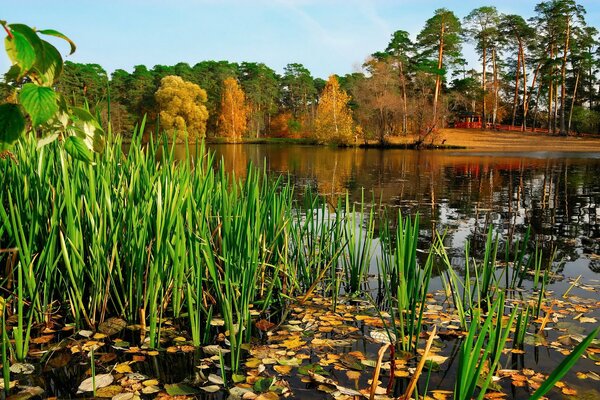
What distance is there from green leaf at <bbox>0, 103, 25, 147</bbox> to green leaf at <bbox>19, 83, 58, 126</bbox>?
49 millimetres

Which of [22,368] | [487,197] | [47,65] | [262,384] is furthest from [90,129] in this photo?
[487,197]

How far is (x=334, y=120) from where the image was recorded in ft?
122

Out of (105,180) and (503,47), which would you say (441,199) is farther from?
(503,47)

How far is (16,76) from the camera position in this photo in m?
1.18

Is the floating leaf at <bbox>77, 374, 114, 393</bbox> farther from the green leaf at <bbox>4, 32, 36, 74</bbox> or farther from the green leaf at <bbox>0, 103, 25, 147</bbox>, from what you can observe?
the green leaf at <bbox>4, 32, 36, 74</bbox>

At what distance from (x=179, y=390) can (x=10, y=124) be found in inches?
63.8

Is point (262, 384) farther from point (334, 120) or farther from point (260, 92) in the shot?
point (260, 92)

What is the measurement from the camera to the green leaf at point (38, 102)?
1.06 meters

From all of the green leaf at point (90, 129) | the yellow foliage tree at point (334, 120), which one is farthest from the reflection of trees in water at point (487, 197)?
the yellow foliage tree at point (334, 120)

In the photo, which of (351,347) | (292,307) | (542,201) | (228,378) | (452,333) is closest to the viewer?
(228,378)

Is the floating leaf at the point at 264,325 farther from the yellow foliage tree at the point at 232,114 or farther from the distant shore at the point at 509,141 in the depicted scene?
the yellow foliage tree at the point at 232,114

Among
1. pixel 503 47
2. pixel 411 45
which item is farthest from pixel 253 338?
pixel 503 47

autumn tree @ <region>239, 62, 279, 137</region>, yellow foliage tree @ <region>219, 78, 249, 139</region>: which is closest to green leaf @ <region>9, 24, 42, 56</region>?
yellow foliage tree @ <region>219, 78, 249, 139</region>

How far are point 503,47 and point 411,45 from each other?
31.6 ft
